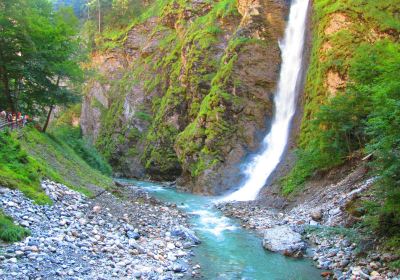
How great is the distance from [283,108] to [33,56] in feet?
57.7

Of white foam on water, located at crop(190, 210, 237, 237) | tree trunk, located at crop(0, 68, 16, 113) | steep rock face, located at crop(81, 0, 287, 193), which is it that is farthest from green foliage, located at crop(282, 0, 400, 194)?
tree trunk, located at crop(0, 68, 16, 113)

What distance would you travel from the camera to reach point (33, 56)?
2281 cm

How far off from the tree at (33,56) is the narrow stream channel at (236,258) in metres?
13.2

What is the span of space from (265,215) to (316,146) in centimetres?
479

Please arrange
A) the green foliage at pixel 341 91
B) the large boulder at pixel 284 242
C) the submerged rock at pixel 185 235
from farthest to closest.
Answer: the green foliage at pixel 341 91 → the submerged rock at pixel 185 235 → the large boulder at pixel 284 242

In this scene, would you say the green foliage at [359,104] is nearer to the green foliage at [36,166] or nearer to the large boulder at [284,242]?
the large boulder at [284,242]

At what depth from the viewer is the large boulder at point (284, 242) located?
41.2 feet

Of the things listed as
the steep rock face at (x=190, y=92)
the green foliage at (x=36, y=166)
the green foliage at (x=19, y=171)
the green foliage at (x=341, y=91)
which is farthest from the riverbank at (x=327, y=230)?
the steep rock face at (x=190, y=92)

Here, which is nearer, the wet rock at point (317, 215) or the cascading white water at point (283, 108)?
the wet rock at point (317, 215)

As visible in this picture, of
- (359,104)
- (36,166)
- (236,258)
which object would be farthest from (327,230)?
(36,166)

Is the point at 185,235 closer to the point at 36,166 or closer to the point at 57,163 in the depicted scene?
the point at 36,166

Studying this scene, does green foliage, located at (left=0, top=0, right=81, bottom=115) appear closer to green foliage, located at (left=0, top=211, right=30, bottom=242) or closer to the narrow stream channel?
the narrow stream channel

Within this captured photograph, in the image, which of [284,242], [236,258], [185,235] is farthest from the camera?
[185,235]

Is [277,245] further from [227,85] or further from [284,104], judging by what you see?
[227,85]
